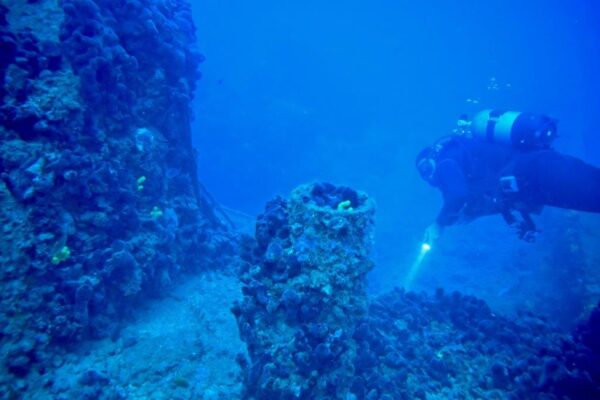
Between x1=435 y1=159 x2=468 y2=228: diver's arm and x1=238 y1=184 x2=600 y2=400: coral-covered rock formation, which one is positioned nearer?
x1=238 y1=184 x2=600 y2=400: coral-covered rock formation

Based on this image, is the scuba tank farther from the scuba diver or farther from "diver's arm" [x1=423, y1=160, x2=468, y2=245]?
"diver's arm" [x1=423, y1=160, x2=468, y2=245]

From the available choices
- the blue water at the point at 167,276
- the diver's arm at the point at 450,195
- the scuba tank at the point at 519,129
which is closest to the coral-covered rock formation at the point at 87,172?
the blue water at the point at 167,276

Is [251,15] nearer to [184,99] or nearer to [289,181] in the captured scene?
[289,181]

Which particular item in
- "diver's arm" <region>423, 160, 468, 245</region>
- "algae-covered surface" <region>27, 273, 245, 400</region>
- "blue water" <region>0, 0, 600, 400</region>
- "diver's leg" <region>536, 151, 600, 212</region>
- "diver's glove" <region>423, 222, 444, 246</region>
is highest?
"diver's leg" <region>536, 151, 600, 212</region>

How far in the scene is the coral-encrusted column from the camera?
359 cm

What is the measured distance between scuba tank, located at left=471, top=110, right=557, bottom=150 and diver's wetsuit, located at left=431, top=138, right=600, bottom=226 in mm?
204

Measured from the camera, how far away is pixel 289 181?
26844 millimetres

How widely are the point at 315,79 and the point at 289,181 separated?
69.0 feet

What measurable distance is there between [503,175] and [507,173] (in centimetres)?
10

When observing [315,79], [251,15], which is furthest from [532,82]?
[315,79]

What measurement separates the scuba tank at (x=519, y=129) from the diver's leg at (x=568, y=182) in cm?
42

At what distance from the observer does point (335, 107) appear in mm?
41750

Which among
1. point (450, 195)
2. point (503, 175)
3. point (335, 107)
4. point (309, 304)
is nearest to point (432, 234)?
point (450, 195)

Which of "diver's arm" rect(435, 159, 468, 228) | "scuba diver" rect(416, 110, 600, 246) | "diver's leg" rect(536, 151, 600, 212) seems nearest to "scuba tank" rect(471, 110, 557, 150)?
"scuba diver" rect(416, 110, 600, 246)
